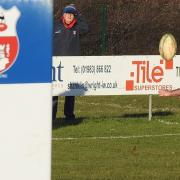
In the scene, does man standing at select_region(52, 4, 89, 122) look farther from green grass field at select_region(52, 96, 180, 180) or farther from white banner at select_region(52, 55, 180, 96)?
green grass field at select_region(52, 96, 180, 180)

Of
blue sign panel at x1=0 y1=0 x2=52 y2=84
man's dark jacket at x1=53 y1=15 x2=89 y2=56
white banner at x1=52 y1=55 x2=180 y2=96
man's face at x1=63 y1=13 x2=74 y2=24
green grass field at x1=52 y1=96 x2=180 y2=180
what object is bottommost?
green grass field at x1=52 y1=96 x2=180 y2=180

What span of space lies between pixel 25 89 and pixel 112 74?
10082 mm

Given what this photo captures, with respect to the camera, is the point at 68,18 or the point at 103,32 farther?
the point at 103,32

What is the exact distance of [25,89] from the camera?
5.16 meters

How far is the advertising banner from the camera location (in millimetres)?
5047

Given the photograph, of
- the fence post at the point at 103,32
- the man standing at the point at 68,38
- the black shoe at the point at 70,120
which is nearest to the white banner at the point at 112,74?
the black shoe at the point at 70,120

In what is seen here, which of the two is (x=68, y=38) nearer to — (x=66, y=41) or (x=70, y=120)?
(x=66, y=41)

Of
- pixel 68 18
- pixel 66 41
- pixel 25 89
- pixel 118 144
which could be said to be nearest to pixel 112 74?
pixel 66 41

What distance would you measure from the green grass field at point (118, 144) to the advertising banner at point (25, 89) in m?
4.32

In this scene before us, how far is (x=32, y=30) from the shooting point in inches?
201

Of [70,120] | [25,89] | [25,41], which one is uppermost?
[25,41]

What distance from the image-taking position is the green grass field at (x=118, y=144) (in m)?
9.95

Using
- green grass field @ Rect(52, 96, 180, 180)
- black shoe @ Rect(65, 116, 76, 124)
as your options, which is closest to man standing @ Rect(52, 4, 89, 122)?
black shoe @ Rect(65, 116, 76, 124)

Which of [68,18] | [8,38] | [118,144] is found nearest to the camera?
[8,38]
